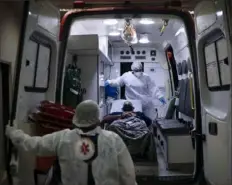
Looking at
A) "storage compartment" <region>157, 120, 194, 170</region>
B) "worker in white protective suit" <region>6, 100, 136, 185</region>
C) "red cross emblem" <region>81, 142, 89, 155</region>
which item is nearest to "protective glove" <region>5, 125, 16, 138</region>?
"worker in white protective suit" <region>6, 100, 136, 185</region>

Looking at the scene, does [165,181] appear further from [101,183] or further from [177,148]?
[101,183]

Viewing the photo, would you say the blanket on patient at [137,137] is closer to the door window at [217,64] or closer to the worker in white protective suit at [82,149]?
the door window at [217,64]

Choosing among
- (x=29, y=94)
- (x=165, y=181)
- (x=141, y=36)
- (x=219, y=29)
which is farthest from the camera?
(x=141, y=36)

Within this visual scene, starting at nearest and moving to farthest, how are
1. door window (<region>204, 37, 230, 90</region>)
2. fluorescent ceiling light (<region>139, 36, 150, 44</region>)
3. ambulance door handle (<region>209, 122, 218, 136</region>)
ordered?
door window (<region>204, 37, 230, 90</region>) < ambulance door handle (<region>209, 122, 218, 136</region>) < fluorescent ceiling light (<region>139, 36, 150, 44</region>)

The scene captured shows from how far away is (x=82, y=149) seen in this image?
7.29ft

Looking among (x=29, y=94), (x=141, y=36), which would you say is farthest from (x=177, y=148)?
(x=141, y=36)

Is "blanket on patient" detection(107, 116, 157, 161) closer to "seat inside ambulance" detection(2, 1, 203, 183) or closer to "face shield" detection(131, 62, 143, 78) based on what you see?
"seat inside ambulance" detection(2, 1, 203, 183)

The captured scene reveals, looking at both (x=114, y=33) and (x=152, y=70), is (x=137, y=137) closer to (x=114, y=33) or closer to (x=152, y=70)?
(x=114, y=33)

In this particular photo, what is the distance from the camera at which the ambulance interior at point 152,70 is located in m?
4.50

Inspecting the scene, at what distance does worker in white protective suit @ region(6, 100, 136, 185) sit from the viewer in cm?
224

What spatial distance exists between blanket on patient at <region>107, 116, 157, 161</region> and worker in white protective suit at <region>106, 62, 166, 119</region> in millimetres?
3330

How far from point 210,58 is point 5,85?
6.40ft

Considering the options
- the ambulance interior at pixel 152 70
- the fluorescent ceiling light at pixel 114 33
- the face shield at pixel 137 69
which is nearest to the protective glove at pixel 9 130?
the ambulance interior at pixel 152 70

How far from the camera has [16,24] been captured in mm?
3215
